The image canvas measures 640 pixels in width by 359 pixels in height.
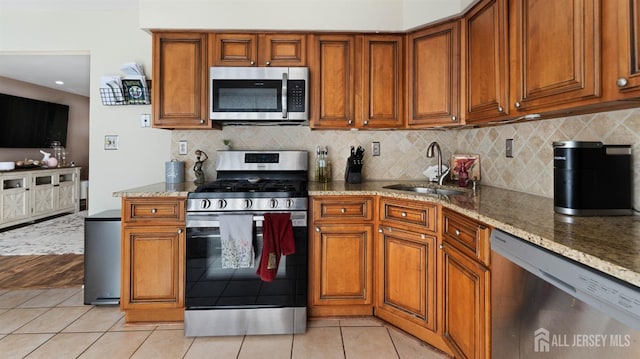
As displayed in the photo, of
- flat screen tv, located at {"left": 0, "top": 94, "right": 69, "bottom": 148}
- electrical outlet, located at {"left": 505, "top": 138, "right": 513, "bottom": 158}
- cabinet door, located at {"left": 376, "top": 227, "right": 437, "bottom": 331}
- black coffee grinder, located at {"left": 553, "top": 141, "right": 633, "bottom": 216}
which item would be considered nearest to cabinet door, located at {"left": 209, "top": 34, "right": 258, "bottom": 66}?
cabinet door, located at {"left": 376, "top": 227, "right": 437, "bottom": 331}

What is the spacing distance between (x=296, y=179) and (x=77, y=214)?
5.71 metres

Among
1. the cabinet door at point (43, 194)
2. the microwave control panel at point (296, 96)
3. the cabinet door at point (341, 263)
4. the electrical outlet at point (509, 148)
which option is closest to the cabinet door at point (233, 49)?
the microwave control panel at point (296, 96)

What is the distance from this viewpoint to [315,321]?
2.35 m

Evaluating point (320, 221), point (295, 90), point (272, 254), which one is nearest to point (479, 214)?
point (320, 221)

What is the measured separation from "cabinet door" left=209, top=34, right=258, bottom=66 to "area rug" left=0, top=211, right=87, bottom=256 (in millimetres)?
2960

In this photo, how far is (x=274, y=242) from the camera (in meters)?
2.17

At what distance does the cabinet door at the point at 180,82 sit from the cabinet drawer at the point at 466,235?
6.02 ft

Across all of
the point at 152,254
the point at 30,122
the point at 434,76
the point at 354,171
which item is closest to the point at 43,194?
the point at 30,122

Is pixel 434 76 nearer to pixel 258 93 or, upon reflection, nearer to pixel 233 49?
pixel 258 93

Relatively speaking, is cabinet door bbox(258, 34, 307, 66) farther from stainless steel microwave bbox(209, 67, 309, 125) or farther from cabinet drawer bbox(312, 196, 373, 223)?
cabinet drawer bbox(312, 196, 373, 223)

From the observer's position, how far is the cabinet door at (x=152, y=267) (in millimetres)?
2232

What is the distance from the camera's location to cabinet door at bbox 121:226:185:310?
7.32 feet

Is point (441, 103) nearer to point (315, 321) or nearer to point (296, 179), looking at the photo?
point (296, 179)

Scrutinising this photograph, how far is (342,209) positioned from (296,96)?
3.01 feet
